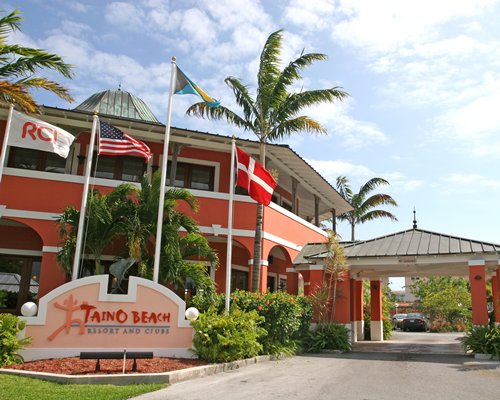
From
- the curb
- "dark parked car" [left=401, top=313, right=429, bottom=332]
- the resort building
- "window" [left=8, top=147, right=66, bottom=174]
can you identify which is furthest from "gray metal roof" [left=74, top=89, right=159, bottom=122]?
"dark parked car" [left=401, top=313, right=429, bottom=332]

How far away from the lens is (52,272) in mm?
14859

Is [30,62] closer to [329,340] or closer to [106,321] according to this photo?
[106,321]

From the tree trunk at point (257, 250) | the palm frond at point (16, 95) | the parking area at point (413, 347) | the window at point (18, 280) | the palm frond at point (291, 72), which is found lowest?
the parking area at point (413, 347)

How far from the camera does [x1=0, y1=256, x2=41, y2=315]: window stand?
17078mm

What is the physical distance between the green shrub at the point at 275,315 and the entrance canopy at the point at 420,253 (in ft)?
12.4

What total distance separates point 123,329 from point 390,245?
10.8 meters

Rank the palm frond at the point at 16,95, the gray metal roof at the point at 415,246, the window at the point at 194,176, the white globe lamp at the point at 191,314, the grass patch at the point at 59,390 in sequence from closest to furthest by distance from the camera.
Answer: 1. the grass patch at the point at 59,390
2. the palm frond at the point at 16,95
3. the white globe lamp at the point at 191,314
4. the gray metal roof at the point at 415,246
5. the window at the point at 194,176

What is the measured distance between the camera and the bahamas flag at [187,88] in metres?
13.4

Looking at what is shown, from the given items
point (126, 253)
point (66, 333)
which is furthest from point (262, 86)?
point (66, 333)

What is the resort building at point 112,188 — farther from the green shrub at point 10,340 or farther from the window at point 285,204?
the green shrub at point 10,340

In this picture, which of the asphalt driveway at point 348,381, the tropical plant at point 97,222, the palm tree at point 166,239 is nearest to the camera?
the asphalt driveway at point 348,381

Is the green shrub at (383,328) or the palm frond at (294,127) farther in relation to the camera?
the green shrub at (383,328)

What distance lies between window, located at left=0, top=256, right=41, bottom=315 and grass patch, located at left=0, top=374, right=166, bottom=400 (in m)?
8.83

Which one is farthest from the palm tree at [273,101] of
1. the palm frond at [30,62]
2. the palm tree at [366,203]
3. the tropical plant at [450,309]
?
the tropical plant at [450,309]
